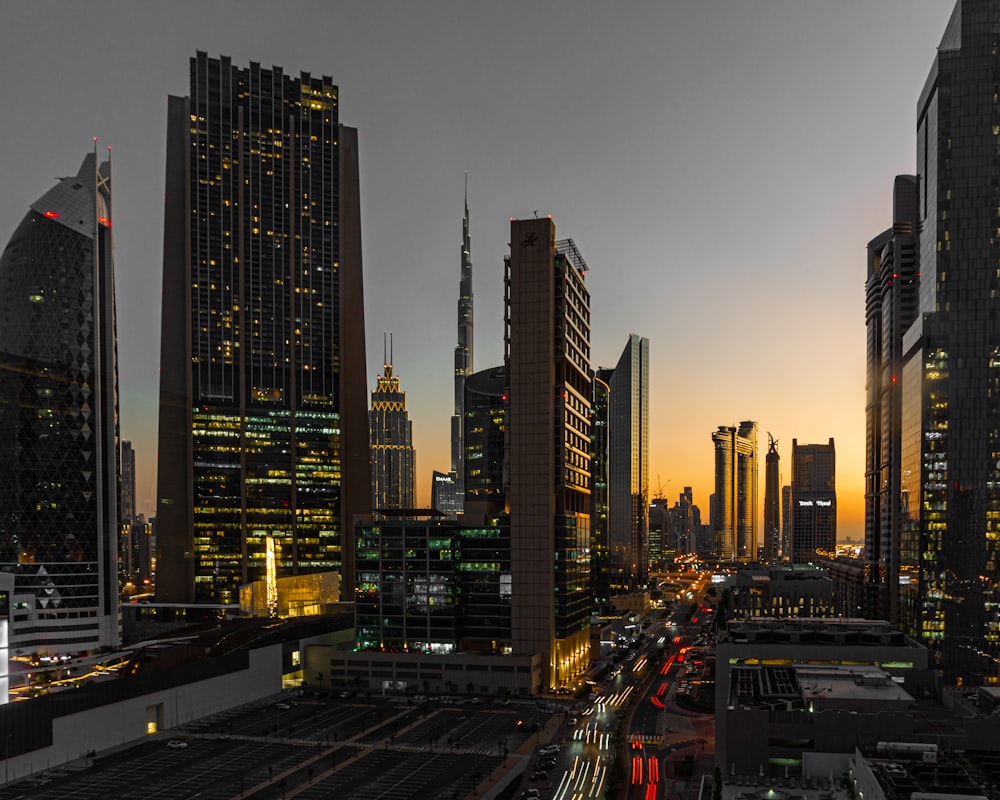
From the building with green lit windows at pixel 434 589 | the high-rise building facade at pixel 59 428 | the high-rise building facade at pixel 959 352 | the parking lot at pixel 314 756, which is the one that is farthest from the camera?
the high-rise building facade at pixel 59 428

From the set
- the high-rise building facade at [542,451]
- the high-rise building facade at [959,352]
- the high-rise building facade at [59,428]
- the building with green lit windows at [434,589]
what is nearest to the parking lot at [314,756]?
the building with green lit windows at [434,589]

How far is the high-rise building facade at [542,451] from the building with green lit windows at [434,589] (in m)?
4.02

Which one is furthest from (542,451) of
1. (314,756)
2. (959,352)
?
(959,352)

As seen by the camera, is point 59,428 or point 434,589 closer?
point 434,589

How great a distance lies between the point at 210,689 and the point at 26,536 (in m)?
55.9

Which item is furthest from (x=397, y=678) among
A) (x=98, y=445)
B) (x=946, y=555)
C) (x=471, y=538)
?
(x=946, y=555)

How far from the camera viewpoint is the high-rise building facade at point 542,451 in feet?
566

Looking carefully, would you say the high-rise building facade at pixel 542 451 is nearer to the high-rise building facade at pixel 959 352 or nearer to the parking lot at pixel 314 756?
the parking lot at pixel 314 756

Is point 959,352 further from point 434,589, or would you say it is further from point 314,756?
point 314,756

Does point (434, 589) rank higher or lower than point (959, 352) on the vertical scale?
lower

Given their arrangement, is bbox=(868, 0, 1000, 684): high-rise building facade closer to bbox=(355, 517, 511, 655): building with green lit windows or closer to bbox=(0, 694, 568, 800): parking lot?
bbox=(355, 517, 511, 655): building with green lit windows

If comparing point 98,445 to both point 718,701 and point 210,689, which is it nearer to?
point 210,689

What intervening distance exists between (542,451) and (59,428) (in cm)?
9327

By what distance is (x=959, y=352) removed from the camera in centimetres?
17912
